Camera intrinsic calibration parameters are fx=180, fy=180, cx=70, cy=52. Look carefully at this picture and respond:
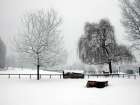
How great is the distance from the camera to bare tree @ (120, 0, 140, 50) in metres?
20.6

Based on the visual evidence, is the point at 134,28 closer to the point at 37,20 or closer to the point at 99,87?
the point at 99,87

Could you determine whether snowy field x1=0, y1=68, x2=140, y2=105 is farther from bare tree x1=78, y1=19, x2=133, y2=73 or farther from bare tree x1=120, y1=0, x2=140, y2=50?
bare tree x1=78, y1=19, x2=133, y2=73

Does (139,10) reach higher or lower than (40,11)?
lower

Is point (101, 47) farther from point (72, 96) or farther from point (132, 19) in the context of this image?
point (72, 96)

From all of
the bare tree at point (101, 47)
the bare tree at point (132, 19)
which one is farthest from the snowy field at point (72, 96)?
the bare tree at point (101, 47)

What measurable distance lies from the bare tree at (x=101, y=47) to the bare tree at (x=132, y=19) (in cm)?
1123

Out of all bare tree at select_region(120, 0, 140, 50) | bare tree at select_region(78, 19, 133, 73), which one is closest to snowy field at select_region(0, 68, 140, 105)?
bare tree at select_region(120, 0, 140, 50)

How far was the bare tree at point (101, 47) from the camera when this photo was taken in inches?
1303

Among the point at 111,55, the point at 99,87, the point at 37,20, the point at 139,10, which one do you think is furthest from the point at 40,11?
the point at 99,87

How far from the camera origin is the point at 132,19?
816 inches

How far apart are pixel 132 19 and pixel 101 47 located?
13.3m

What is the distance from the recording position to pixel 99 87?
57.4ft

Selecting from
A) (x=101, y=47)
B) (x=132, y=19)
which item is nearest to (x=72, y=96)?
(x=132, y=19)

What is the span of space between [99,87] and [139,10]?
9.96 meters
